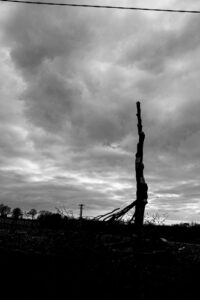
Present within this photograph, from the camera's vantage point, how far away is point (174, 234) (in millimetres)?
32344

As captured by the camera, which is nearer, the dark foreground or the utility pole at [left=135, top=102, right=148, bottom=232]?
the dark foreground

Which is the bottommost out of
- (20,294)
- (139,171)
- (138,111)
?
(20,294)

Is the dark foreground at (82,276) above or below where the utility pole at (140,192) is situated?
below

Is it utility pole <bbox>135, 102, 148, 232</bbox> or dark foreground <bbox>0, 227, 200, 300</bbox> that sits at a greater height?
utility pole <bbox>135, 102, 148, 232</bbox>

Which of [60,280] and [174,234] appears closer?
[60,280]

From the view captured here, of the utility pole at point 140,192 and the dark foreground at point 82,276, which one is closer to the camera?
the dark foreground at point 82,276

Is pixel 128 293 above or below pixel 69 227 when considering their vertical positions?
below

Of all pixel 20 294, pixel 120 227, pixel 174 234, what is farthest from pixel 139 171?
pixel 174 234

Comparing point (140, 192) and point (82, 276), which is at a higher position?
point (140, 192)

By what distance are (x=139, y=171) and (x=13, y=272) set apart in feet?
20.4

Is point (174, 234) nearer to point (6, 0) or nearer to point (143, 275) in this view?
point (143, 275)

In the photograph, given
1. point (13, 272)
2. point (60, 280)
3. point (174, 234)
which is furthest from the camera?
point (174, 234)

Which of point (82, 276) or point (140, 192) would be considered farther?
point (140, 192)

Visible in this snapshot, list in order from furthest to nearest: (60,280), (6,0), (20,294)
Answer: (6,0), (60,280), (20,294)
